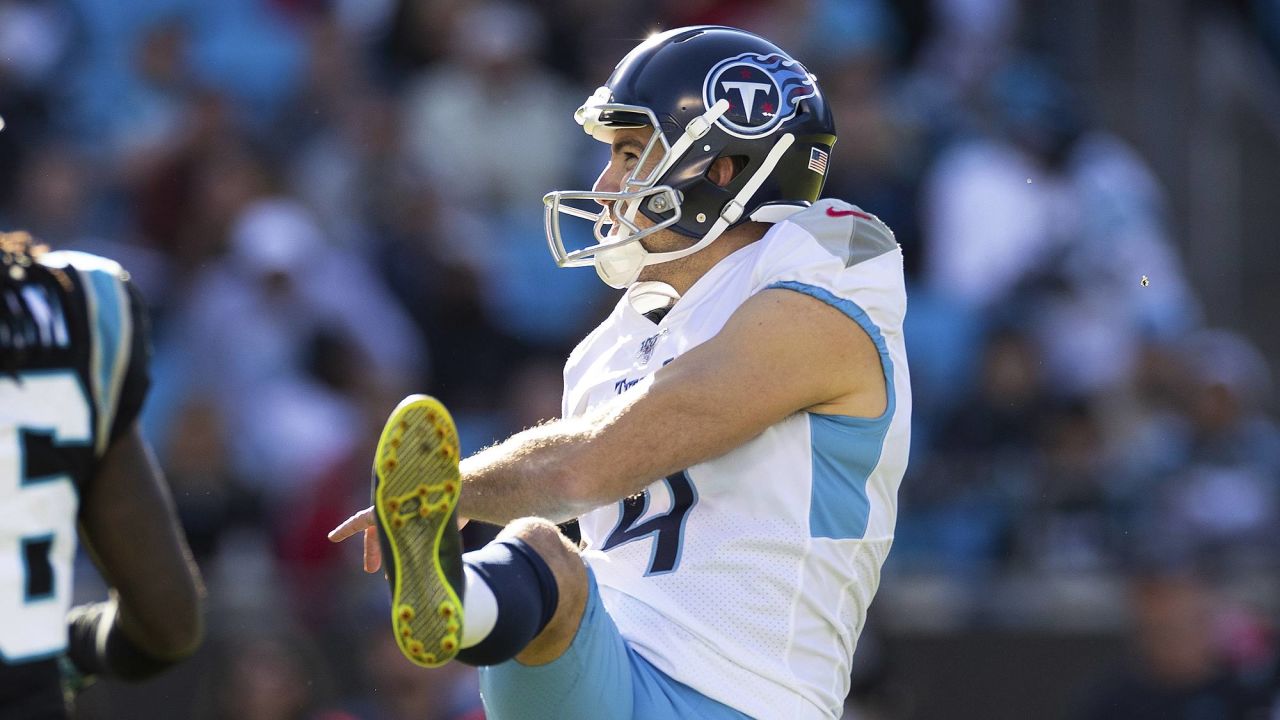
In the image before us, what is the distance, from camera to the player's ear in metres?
4.11

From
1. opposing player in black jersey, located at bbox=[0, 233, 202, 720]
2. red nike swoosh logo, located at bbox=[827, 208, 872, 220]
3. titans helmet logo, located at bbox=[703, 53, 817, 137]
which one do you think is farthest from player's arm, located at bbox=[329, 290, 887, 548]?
titans helmet logo, located at bbox=[703, 53, 817, 137]

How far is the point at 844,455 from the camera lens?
3779 mm

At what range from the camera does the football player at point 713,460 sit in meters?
3.54

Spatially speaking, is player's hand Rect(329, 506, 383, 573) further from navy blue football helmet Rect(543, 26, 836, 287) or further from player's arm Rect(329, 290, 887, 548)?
navy blue football helmet Rect(543, 26, 836, 287)

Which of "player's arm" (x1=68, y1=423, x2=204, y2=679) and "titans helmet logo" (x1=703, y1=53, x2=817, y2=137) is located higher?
"titans helmet logo" (x1=703, y1=53, x2=817, y2=137)

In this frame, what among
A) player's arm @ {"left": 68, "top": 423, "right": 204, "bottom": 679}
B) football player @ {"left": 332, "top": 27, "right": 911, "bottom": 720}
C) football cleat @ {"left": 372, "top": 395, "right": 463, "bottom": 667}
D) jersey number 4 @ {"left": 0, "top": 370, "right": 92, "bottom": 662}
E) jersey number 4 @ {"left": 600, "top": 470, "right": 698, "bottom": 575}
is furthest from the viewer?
jersey number 4 @ {"left": 600, "top": 470, "right": 698, "bottom": 575}

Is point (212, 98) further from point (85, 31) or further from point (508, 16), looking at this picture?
point (508, 16)

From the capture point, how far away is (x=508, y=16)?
1000cm

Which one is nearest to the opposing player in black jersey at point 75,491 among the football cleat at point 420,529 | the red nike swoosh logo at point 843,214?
the football cleat at point 420,529

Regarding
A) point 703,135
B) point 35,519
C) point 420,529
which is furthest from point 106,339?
point 703,135

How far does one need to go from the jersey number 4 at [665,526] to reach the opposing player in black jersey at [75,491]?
95 cm

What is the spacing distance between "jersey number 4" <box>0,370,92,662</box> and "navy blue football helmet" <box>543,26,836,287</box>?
4.00 feet

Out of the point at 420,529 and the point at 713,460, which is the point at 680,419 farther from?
the point at 420,529

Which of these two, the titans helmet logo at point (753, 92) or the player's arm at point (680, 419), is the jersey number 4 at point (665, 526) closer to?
the player's arm at point (680, 419)
